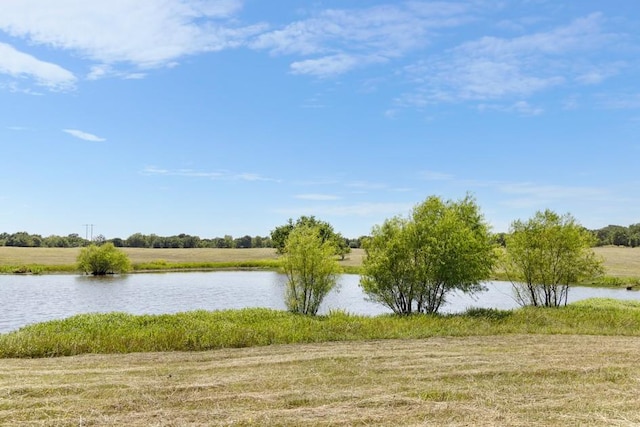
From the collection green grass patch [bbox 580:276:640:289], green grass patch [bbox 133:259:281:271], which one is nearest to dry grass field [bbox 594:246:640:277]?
green grass patch [bbox 580:276:640:289]

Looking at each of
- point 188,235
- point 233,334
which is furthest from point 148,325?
point 188,235

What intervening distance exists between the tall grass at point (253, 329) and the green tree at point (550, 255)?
14.3 ft

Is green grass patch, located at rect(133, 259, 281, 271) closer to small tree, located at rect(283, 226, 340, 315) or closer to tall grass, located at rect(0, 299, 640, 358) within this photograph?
small tree, located at rect(283, 226, 340, 315)

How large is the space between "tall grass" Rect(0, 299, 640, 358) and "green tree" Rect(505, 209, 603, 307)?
4368 mm

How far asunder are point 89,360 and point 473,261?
19.5m

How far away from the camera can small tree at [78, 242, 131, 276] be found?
6431 centimetres

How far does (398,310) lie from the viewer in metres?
27.0

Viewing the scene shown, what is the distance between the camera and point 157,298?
39562 millimetres

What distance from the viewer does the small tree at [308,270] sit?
27.2m

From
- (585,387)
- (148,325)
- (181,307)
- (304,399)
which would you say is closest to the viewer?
(304,399)

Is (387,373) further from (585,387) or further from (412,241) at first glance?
(412,241)

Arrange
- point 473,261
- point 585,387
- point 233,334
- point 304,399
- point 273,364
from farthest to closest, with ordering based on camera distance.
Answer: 1. point 473,261
2. point 233,334
3. point 273,364
4. point 585,387
5. point 304,399

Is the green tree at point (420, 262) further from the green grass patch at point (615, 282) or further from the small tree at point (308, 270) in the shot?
the green grass patch at point (615, 282)

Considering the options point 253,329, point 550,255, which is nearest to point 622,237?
point 550,255
